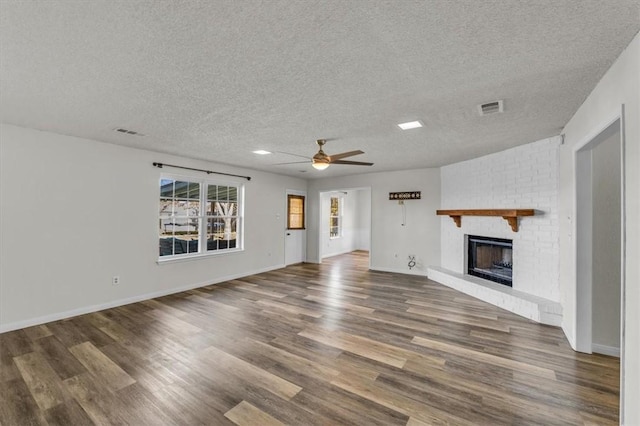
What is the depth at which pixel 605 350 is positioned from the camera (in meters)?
2.86

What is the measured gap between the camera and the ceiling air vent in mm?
2715

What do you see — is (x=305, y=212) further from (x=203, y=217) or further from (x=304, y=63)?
(x=304, y=63)

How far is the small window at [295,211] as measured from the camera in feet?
26.0

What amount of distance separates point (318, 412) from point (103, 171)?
14.8 ft

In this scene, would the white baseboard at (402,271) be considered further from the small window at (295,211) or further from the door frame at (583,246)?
the door frame at (583,246)

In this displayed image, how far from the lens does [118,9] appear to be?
4.88 feet

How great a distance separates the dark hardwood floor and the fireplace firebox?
886 mm

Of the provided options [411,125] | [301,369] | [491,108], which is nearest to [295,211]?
[411,125]

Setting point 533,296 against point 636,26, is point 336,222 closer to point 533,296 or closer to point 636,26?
point 533,296

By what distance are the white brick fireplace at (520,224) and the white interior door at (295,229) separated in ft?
13.3

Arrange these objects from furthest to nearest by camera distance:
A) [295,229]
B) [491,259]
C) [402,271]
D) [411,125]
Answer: [295,229]
[402,271]
[491,259]
[411,125]

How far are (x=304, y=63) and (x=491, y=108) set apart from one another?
6.70 ft

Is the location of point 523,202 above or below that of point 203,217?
above

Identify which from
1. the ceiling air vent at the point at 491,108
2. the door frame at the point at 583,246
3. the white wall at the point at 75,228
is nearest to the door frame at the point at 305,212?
the white wall at the point at 75,228
